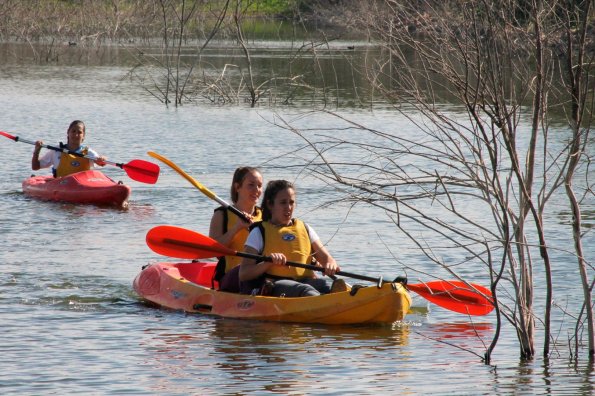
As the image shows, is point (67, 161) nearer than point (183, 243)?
No

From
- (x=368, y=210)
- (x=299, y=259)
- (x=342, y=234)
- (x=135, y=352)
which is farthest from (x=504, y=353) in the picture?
(x=368, y=210)

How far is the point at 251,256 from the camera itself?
24.6 ft

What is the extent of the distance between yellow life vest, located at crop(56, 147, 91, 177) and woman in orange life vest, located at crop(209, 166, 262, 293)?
219 inches

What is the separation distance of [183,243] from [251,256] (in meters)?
0.72

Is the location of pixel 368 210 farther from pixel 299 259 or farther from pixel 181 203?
pixel 299 259

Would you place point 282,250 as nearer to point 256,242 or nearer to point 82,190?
point 256,242

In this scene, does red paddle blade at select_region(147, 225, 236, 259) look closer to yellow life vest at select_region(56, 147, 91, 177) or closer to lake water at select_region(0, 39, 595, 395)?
lake water at select_region(0, 39, 595, 395)

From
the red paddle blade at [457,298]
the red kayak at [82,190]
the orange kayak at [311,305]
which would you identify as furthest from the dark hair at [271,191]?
the red kayak at [82,190]

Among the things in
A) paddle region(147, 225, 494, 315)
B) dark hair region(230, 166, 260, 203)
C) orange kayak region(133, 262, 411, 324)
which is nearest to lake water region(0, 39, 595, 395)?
orange kayak region(133, 262, 411, 324)

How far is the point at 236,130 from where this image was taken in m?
21.1

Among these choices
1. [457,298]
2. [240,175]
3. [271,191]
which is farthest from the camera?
[240,175]

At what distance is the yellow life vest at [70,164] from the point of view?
44.0ft

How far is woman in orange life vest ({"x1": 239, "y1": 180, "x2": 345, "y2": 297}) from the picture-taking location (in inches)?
292

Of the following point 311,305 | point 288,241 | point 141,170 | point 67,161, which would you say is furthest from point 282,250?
point 67,161
